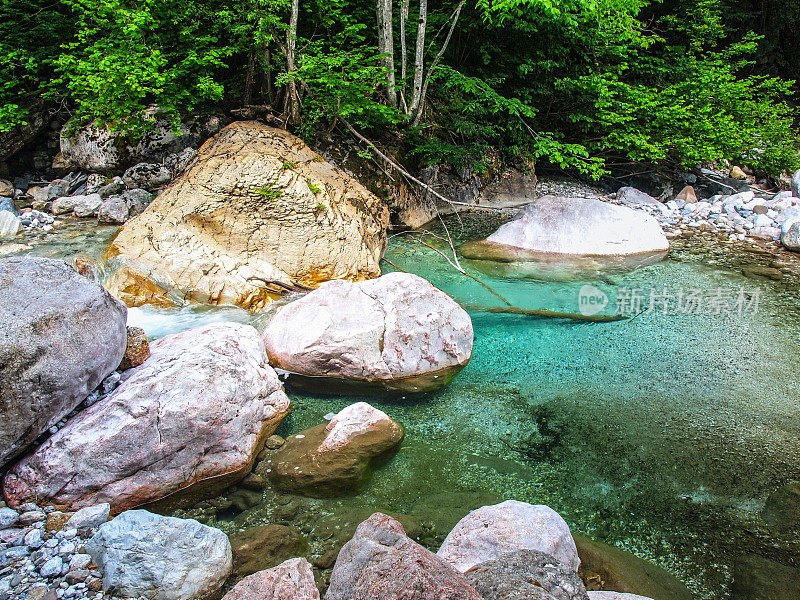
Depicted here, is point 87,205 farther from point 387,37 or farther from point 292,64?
point 387,37

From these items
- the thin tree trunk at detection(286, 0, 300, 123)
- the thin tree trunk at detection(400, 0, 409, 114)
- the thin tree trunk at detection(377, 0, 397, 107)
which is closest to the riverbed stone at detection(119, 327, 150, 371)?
the thin tree trunk at detection(286, 0, 300, 123)

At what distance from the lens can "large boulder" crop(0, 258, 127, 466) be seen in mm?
2688

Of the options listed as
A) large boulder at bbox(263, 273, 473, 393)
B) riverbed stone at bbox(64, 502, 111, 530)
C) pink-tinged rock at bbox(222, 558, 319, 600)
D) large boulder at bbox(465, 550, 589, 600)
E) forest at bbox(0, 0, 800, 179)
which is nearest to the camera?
large boulder at bbox(465, 550, 589, 600)

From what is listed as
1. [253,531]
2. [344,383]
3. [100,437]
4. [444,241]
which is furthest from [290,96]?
[253,531]

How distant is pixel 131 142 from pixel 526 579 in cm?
819

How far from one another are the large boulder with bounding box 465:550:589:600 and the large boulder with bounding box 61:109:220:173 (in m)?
7.66

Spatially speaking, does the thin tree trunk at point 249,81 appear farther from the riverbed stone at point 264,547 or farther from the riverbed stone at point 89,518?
the riverbed stone at point 264,547

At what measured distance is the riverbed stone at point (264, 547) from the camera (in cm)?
253

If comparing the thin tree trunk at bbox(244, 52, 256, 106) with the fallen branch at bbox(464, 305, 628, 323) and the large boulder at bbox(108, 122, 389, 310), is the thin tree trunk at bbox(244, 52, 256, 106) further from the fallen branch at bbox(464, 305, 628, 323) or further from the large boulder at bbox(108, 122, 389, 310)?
the fallen branch at bbox(464, 305, 628, 323)

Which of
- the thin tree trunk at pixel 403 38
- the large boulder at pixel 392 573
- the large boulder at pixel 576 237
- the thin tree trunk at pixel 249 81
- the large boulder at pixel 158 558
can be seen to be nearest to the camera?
the large boulder at pixel 392 573

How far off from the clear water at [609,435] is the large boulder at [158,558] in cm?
45

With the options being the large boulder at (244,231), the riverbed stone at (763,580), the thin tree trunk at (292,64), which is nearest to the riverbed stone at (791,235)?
the large boulder at (244,231)

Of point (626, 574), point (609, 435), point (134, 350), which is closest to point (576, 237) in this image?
point (609, 435)

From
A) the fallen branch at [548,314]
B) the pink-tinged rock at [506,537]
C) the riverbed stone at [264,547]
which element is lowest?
the riverbed stone at [264,547]
